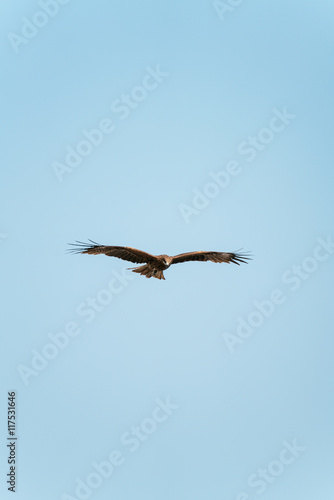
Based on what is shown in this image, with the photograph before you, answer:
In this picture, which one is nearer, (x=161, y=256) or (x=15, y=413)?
(x=161, y=256)

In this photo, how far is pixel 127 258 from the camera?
74.3ft

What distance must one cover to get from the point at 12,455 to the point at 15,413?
1061 mm

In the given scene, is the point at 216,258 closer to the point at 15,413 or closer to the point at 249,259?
the point at 249,259

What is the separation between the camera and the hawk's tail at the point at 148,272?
2245cm

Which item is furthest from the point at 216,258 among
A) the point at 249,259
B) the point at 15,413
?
the point at 15,413

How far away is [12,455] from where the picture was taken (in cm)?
2384

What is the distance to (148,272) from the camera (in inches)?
886

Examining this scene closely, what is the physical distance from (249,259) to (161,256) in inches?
106

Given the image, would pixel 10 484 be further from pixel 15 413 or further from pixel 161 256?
pixel 161 256

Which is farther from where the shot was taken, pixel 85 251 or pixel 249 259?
pixel 249 259

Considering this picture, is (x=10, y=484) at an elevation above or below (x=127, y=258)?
below

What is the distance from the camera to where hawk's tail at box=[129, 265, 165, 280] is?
73.6 feet

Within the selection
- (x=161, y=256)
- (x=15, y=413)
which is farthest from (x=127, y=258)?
(x=15, y=413)

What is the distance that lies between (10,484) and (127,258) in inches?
250
